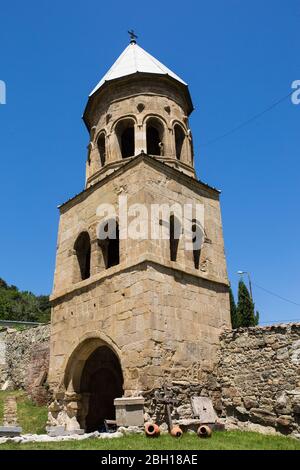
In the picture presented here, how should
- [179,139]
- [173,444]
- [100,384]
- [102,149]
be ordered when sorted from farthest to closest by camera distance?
[102,149], [179,139], [100,384], [173,444]

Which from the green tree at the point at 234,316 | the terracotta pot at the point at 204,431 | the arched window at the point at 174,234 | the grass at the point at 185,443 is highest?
the arched window at the point at 174,234

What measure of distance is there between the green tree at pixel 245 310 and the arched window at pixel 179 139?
426 inches

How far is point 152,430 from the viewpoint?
8.59 metres

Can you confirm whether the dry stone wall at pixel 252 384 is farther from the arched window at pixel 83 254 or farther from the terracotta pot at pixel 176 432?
the arched window at pixel 83 254

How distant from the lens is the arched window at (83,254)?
44.1ft

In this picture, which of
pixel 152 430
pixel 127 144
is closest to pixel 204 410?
pixel 152 430

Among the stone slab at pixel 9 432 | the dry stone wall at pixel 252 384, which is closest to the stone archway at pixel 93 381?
the dry stone wall at pixel 252 384

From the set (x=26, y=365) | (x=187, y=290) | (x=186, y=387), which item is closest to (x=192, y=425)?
(x=186, y=387)

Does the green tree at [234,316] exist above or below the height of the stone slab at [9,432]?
above

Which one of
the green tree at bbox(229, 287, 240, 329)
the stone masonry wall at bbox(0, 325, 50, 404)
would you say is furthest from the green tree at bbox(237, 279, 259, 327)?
the stone masonry wall at bbox(0, 325, 50, 404)

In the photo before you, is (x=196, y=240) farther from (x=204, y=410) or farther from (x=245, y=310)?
(x=245, y=310)

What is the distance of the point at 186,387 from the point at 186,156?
7420 millimetres

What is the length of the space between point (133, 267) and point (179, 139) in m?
5.78

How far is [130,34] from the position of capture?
17.0 meters
